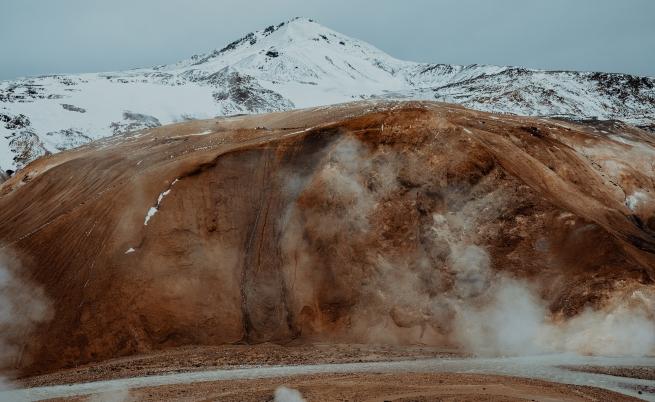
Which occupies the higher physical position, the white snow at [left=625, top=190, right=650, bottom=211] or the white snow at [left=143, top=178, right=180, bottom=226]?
the white snow at [left=625, top=190, right=650, bottom=211]

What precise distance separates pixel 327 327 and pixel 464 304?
4025 millimetres

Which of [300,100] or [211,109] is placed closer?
[211,109]

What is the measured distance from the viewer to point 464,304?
18203mm

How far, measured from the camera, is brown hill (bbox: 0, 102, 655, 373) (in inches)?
719

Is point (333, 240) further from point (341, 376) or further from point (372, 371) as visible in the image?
point (341, 376)

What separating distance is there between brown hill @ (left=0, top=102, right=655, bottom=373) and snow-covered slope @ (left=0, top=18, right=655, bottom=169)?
1233 inches

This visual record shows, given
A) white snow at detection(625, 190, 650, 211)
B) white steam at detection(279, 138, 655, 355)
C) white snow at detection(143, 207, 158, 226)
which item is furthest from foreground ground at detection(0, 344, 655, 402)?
white snow at detection(625, 190, 650, 211)

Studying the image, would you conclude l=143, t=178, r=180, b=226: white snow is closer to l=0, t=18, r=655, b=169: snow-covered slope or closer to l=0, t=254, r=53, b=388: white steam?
l=0, t=254, r=53, b=388: white steam

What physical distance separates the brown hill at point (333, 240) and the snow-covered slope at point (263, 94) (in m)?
31.3

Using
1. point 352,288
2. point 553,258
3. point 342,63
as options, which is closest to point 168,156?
point 352,288

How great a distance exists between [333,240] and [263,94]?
250ft

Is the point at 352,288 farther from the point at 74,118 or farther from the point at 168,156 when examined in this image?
the point at 74,118

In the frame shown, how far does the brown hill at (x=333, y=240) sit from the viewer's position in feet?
59.9

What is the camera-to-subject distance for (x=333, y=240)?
66.1 ft
